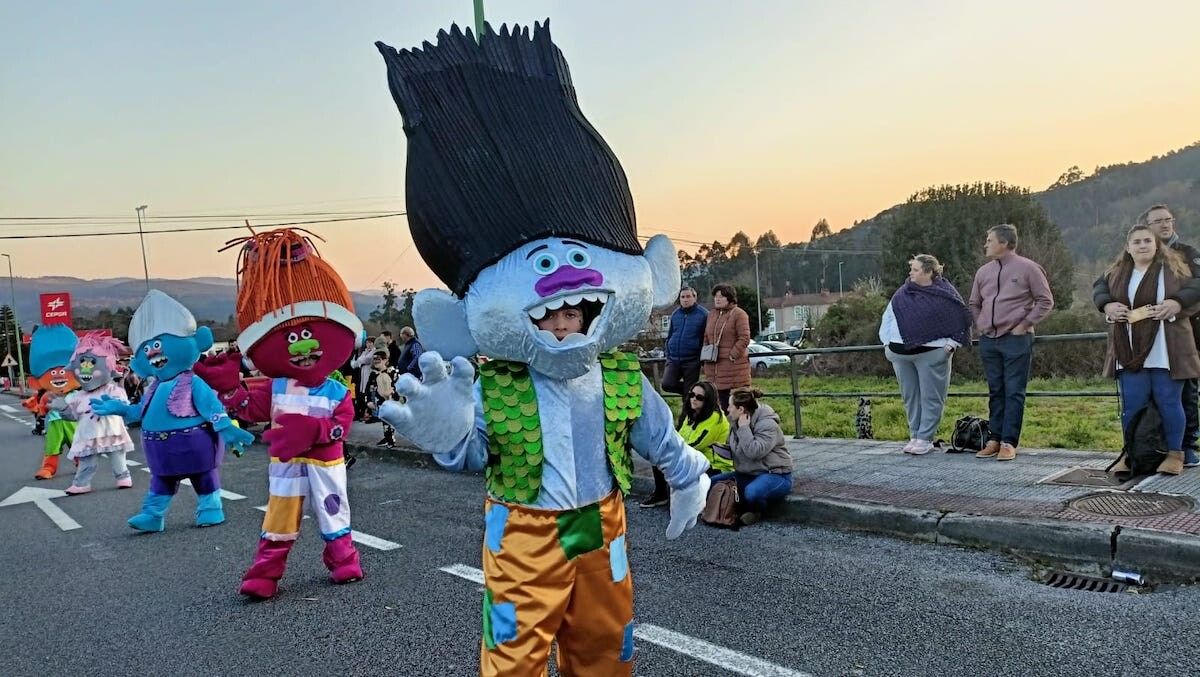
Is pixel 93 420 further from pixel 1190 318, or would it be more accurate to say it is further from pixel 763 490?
pixel 1190 318

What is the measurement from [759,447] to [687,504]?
11.1 ft

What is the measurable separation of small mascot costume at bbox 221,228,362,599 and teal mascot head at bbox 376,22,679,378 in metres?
2.52

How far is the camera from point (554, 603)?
2.58m

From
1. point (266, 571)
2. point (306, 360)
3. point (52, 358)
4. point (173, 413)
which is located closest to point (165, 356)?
point (173, 413)

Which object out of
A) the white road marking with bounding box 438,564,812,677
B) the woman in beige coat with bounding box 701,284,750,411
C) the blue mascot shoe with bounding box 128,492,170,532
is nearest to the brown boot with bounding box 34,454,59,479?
the blue mascot shoe with bounding box 128,492,170,532

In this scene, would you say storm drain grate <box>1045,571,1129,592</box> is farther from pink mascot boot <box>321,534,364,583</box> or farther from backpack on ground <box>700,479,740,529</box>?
pink mascot boot <box>321,534,364,583</box>

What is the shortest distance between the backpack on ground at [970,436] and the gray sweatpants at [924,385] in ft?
0.65

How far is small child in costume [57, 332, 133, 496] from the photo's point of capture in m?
9.31

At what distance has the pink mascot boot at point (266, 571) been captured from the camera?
16.4 ft

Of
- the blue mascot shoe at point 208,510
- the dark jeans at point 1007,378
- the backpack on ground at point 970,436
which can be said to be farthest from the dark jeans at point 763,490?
the blue mascot shoe at point 208,510

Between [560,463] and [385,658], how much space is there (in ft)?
6.28

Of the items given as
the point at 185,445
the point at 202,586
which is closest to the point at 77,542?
the point at 185,445

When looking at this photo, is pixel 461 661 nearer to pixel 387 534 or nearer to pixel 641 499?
pixel 387 534

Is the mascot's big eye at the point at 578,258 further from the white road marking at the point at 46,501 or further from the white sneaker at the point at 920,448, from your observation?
the white road marking at the point at 46,501
